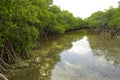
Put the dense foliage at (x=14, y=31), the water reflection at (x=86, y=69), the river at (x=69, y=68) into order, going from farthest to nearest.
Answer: the dense foliage at (x=14, y=31), the river at (x=69, y=68), the water reflection at (x=86, y=69)

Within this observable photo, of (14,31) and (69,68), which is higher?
(14,31)

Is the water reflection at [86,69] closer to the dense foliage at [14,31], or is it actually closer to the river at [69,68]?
the river at [69,68]

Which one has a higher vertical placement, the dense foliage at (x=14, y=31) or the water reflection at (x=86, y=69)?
the dense foliage at (x=14, y=31)

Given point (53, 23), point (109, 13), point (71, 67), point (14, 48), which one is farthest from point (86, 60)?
point (109, 13)

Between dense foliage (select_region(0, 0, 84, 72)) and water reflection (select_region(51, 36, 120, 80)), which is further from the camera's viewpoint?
dense foliage (select_region(0, 0, 84, 72))

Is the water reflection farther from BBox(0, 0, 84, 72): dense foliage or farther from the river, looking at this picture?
BBox(0, 0, 84, 72): dense foliage

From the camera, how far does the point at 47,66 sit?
17.6 m

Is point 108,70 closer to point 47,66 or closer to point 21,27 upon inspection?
point 47,66

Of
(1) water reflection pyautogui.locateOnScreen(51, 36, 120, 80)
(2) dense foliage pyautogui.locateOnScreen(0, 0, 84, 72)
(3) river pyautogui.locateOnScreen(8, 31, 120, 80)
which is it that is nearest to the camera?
(1) water reflection pyautogui.locateOnScreen(51, 36, 120, 80)

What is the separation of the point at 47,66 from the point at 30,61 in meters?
2.04

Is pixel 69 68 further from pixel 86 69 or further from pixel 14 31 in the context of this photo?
pixel 14 31

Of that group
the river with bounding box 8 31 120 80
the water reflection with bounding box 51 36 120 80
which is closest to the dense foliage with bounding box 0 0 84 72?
the river with bounding box 8 31 120 80

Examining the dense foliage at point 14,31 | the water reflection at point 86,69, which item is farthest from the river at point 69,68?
the dense foliage at point 14,31

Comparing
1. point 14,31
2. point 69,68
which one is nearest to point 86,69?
point 69,68
